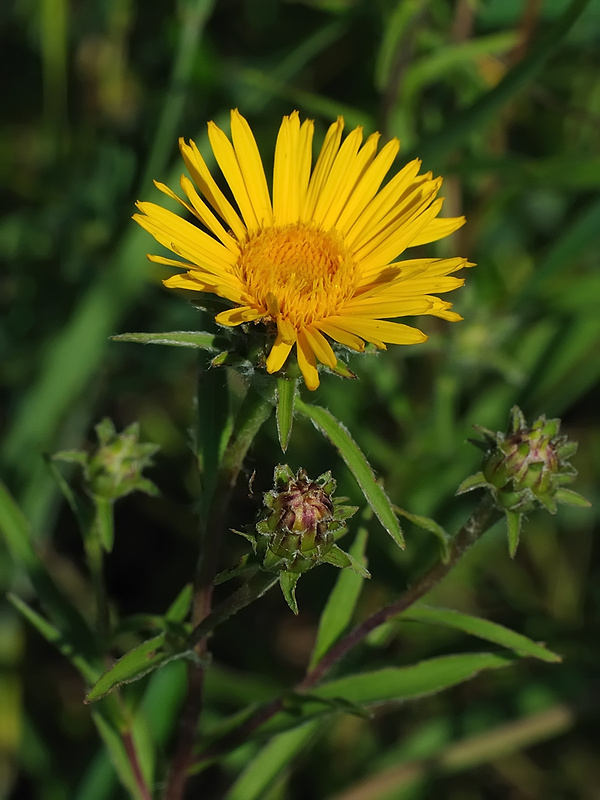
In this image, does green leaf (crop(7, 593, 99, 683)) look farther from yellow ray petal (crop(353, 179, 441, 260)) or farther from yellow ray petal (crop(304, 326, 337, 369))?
yellow ray petal (crop(353, 179, 441, 260))

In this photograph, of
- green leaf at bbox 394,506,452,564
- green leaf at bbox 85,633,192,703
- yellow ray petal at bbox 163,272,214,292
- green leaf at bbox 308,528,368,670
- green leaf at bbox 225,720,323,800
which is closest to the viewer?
yellow ray petal at bbox 163,272,214,292

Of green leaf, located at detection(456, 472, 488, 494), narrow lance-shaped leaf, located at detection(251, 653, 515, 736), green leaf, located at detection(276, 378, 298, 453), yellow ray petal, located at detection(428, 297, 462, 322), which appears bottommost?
narrow lance-shaped leaf, located at detection(251, 653, 515, 736)

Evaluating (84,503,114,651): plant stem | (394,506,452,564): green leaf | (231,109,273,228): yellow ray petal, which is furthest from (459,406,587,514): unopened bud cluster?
(84,503,114,651): plant stem

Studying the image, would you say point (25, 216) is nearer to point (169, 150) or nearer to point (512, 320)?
point (169, 150)

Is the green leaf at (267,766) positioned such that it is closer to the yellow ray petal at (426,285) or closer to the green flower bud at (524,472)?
the green flower bud at (524,472)

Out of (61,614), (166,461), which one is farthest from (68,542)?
(61,614)
